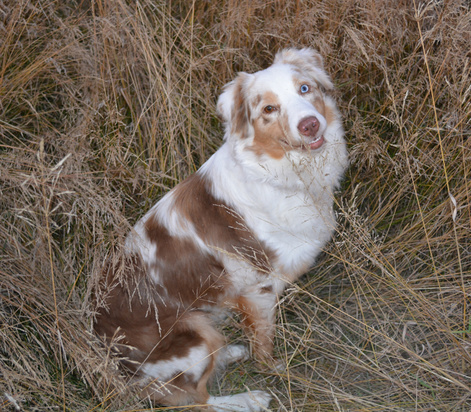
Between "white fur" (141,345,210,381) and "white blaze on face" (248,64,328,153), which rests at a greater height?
"white blaze on face" (248,64,328,153)

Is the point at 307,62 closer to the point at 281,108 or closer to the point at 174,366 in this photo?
the point at 281,108

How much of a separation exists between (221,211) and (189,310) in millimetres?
546

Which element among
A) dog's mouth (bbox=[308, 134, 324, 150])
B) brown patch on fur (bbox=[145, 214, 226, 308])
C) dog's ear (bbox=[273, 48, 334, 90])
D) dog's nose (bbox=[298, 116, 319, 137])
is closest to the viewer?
dog's nose (bbox=[298, 116, 319, 137])

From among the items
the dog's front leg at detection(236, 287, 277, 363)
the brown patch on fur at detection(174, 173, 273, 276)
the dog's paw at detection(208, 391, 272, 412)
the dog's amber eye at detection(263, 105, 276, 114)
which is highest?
the dog's amber eye at detection(263, 105, 276, 114)

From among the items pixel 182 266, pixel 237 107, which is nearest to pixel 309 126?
pixel 237 107

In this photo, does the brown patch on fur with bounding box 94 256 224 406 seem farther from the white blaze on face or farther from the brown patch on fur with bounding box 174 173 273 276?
the white blaze on face

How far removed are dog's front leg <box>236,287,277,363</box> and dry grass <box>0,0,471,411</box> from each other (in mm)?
134

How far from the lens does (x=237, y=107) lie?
102 inches

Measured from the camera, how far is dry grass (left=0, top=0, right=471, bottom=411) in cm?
235

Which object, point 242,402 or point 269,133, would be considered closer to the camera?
point 269,133

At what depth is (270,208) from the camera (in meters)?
Result: 2.51

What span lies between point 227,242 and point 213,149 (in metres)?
0.93

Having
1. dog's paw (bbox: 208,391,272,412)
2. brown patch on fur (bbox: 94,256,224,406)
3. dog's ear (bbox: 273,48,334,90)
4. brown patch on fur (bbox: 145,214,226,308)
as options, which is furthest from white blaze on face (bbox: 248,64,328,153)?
dog's paw (bbox: 208,391,272,412)

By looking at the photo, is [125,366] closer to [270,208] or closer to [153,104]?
[270,208]
